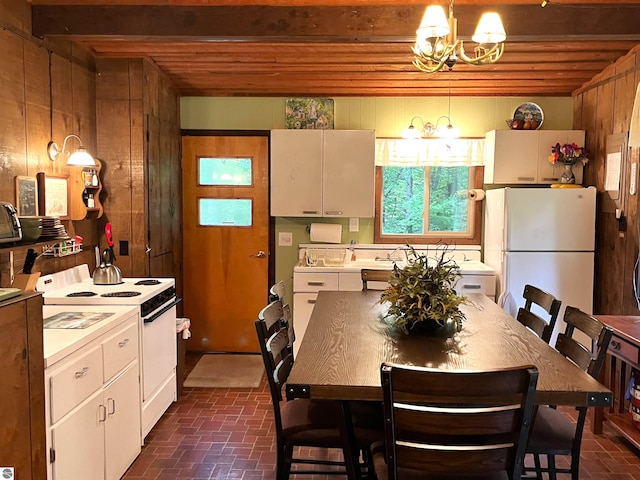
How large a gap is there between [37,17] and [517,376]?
324cm

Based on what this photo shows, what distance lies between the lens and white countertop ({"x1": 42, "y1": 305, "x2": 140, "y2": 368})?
2.17 metres

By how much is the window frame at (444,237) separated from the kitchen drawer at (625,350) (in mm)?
2033

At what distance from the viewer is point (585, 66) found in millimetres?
4238

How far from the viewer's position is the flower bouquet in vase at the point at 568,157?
4.49 m

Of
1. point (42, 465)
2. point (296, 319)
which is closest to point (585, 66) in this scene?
point (296, 319)

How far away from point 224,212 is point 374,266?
149 centimetres

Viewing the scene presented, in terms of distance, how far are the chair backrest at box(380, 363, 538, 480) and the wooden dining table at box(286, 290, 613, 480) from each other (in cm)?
14

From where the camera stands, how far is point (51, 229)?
2207 millimetres

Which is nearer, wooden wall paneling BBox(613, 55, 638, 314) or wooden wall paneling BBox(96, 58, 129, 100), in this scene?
wooden wall paneling BBox(613, 55, 638, 314)

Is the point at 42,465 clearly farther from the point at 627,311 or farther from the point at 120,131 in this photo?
the point at 627,311

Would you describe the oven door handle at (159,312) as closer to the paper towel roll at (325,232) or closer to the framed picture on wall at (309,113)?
the paper towel roll at (325,232)

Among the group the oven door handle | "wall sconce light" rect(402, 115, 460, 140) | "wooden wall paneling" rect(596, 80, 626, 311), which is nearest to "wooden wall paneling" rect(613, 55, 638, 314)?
"wooden wall paneling" rect(596, 80, 626, 311)

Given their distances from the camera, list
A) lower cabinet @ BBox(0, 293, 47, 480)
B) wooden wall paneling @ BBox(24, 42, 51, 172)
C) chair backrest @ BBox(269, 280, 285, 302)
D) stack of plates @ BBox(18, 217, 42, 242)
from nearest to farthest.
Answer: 1. lower cabinet @ BBox(0, 293, 47, 480)
2. stack of plates @ BBox(18, 217, 42, 242)
3. chair backrest @ BBox(269, 280, 285, 302)
4. wooden wall paneling @ BBox(24, 42, 51, 172)

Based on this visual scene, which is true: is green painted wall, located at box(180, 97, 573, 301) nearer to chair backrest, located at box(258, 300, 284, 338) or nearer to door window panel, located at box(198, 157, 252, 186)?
door window panel, located at box(198, 157, 252, 186)
